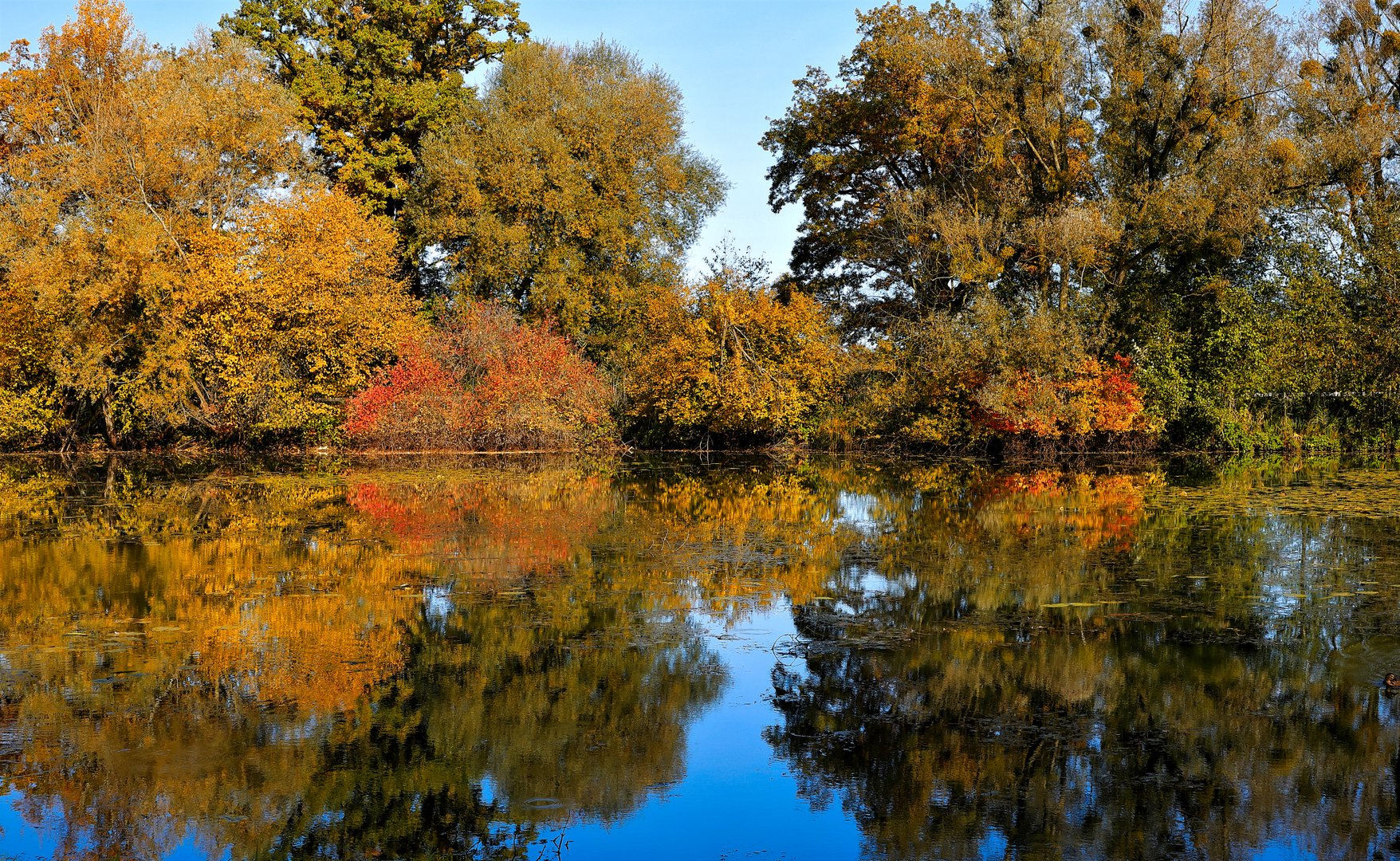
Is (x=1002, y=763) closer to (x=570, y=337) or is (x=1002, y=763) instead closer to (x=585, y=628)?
(x=585, y=628)

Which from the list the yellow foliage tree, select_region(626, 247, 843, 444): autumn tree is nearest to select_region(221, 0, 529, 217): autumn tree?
the yellow foliage tree

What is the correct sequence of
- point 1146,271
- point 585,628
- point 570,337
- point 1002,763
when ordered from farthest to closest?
point 570,337 → point 1146,271 → point 585,628 → point 1002,763

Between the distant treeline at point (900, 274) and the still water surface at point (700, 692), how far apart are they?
49.2ft

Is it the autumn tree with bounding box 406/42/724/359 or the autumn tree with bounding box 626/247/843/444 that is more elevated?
the autumn tree with bounding box 406/42/724/359

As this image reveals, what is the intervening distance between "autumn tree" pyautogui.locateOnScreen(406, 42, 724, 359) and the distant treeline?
2.96 feet

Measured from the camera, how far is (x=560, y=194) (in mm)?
33250

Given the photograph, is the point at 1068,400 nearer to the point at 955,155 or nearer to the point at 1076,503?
the point at 955,155

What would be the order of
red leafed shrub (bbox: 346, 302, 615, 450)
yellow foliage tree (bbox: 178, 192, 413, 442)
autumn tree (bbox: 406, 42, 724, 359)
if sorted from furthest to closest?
autumn tree (bbox: 406, 42, 724, 359), red leafed shrub (bbox: 346, 302, 615, 450), yellow foliage tree (bbox: 178, 192, 413, 442)

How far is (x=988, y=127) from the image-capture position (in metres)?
29.0

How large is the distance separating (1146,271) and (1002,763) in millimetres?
25995

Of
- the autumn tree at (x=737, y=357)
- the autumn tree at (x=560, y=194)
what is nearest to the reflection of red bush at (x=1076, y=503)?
the autumn tree at (x=737, y=357)

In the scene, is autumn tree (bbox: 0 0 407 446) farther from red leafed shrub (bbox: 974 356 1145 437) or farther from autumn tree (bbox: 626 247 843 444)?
red leafed shrub (bbox: 974 356 1145 437)

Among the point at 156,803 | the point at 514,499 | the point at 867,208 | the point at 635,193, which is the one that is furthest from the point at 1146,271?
the point at 156,803

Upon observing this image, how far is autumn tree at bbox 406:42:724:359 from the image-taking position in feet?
107
